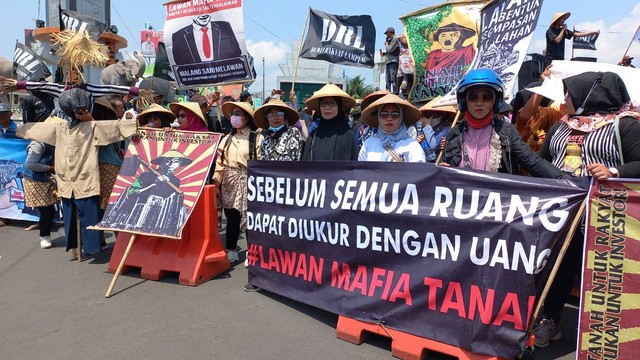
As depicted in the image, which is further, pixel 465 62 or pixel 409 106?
pixel 465 62

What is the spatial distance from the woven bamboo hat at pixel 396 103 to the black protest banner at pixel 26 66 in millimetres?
5732

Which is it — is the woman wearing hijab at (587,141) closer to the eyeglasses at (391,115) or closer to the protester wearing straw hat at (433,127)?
the eyeglasses at (391,115)

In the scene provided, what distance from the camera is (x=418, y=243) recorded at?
295cm

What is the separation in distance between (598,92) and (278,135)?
2817 millimetres

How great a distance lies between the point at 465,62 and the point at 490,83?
169 cm

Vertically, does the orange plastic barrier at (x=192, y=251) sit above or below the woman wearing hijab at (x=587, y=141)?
below

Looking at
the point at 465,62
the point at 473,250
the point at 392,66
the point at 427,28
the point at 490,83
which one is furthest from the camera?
the point at 392,66

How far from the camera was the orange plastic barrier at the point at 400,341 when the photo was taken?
2.75 metres

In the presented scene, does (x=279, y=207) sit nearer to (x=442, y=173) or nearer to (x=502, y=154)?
(x=442, y=173)

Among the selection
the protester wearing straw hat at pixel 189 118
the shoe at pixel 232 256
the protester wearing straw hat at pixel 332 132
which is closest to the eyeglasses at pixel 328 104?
the protester wearing straw hat at pixel 332 132

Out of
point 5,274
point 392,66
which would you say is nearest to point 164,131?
point 5,274

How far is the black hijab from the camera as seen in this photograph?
287 cm

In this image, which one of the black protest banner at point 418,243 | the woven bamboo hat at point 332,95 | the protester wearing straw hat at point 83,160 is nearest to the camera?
the black protest banner at point 418,243

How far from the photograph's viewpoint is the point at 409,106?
3.59 meters
